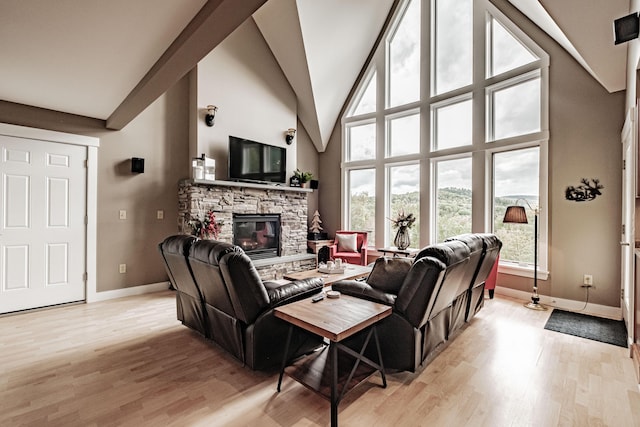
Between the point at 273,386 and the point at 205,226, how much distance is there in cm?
298

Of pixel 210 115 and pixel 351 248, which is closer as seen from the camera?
pixel 210 115

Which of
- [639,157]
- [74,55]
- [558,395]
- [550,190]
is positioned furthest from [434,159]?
[74,55]

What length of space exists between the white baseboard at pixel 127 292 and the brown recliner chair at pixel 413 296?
3.40 m

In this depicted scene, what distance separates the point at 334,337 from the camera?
1643 mm

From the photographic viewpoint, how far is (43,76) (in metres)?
2.83

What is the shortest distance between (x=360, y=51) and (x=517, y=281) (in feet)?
16.2

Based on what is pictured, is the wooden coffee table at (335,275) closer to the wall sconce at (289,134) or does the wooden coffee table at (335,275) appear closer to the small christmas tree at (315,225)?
the small christmas tree at (315,225)

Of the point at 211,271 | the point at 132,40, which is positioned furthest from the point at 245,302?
the point at 132,40

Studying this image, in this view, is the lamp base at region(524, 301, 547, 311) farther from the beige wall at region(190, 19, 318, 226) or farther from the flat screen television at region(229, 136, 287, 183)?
the beige wall at region(190, 19, 318, 226)

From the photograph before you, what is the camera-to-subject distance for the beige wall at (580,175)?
3.59 metres

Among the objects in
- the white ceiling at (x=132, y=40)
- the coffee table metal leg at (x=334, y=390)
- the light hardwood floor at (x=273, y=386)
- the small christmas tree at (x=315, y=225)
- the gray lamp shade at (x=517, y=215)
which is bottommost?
the light hardwood floor at (x=273, y=386)

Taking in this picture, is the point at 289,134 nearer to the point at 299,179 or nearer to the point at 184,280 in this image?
the point at 299,179

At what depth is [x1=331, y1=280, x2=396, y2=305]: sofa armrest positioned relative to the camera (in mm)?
→ 2240

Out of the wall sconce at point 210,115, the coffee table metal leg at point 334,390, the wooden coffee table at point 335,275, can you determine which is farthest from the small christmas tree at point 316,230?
the coffee table metal leg at point 334,390
